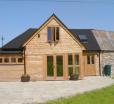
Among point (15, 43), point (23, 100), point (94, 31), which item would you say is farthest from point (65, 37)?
point (23, 100)

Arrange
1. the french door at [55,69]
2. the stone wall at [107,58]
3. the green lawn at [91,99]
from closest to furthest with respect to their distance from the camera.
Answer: the green lawn at [91,99], the french door at [55,69], the stone wall at [107,58]

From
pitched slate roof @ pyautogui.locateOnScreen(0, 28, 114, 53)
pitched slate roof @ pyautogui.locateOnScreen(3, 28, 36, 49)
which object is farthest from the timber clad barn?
pitched slate roof @ pyautogui.locateOnScreen(0, 28, 114, 53)

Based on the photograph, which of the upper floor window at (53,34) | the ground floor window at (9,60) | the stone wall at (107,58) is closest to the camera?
the ground floor window at (9,60)

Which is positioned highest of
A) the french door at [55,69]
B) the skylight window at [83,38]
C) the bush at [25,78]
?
the skylight window at [83,38]

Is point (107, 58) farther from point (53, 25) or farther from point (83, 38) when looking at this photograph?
point (53, 25)

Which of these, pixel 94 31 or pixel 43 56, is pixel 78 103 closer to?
pixel 43 56

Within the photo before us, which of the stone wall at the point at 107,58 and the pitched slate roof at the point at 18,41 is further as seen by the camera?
the stone wall at the point at 107,58

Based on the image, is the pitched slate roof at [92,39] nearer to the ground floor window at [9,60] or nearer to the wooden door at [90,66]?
the wooden door at [90,66]

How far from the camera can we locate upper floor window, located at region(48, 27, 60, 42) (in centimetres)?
4088

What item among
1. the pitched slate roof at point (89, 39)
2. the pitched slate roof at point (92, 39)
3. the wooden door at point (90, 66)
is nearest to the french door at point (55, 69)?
the pitched slate roof at point (92, 39)

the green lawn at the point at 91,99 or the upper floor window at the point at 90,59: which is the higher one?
the upper floor window at the point at 90,59

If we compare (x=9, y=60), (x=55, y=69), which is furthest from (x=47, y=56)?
(x=9, y=60)

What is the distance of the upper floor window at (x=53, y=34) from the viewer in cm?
4088

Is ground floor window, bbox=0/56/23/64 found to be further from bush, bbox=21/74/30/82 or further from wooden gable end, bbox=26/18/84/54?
wooden gable end, bbox=26/18/84/54
